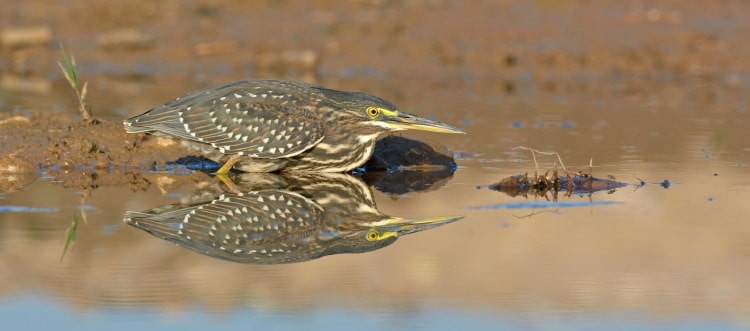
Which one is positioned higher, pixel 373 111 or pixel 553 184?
pixel 373 111

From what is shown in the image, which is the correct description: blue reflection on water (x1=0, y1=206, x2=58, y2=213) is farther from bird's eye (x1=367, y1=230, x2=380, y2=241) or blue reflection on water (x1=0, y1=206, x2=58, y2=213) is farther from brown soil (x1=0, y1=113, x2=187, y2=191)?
bird's eye (x1=367, y1=230, x2=380, y2=241)

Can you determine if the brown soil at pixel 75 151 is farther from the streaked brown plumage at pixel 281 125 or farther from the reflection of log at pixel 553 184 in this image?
the reflection of log at pixel 553 184

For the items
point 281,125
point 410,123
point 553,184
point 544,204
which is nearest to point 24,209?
point 281,125

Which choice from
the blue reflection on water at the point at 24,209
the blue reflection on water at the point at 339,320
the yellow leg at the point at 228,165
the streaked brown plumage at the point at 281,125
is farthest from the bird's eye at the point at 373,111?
the blue reflection on water at the point at 339,320

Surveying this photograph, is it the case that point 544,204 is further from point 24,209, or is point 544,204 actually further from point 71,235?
point 24,209

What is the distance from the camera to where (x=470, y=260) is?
25.8 feet

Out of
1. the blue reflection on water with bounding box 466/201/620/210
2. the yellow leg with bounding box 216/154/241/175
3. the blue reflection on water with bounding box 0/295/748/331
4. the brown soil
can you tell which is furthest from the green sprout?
the blue reflection on water with bounding box 466/201/620/210

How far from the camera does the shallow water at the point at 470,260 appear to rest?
6.52 metres

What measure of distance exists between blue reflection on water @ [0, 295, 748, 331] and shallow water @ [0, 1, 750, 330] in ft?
0.05

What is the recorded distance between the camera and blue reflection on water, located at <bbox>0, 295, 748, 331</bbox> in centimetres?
626

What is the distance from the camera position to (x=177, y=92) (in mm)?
16891

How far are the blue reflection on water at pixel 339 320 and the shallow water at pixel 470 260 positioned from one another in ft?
0.05

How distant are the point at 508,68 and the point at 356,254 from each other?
1130cm

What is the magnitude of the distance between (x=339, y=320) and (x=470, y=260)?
163cm
